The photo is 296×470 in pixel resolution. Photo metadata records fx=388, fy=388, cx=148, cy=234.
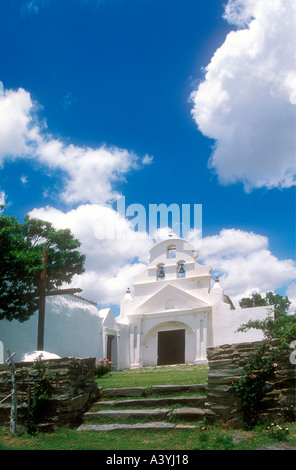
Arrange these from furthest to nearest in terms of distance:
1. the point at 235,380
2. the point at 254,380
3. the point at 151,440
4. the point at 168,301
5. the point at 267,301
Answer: the point at 267,301 < the point at 168,301 < the point at 235,380 < the point at 254,380 < the point at 151,440

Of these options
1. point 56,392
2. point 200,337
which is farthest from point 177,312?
point 56,392

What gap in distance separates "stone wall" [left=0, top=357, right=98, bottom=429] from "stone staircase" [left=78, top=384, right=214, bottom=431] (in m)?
0.34

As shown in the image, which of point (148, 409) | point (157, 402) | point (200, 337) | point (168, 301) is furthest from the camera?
point (168, 301)

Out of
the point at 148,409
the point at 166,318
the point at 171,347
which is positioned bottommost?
the point at 171,347

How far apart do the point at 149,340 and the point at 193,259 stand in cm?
550

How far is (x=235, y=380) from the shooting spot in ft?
22.3

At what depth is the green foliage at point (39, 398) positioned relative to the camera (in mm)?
7020

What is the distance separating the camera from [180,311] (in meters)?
22.2

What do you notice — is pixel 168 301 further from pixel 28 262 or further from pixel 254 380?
pixel 254 380

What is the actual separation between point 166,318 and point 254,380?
53.1 ft

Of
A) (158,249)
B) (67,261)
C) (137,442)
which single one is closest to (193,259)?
(158,249)

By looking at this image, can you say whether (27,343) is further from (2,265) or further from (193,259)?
Result: (193,259)

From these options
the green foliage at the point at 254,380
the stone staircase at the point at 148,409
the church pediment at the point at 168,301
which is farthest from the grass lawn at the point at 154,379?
the church pediment at the point at 168,301

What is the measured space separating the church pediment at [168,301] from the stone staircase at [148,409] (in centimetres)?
1390
